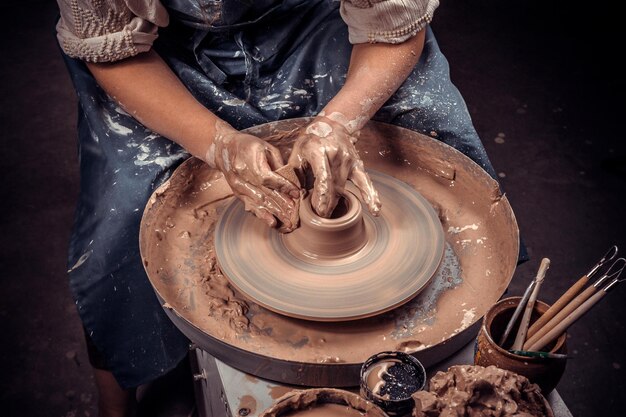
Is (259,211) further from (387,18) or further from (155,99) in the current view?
(387,18)

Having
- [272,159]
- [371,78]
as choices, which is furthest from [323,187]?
[371,78]

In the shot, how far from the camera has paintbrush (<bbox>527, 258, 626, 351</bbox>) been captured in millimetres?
1239

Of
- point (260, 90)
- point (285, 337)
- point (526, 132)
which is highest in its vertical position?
point (260, 90)

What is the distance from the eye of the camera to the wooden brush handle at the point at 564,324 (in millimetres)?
1238

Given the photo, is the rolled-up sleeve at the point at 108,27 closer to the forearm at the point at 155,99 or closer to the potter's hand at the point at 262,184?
the forearm at the point at 155,99

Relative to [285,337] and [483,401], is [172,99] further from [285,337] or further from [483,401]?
[483,401]

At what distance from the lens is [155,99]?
1841 mm

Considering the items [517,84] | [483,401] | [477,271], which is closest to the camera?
[483,401]

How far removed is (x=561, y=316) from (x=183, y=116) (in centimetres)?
107

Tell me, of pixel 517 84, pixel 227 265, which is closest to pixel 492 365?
pixel 227 265

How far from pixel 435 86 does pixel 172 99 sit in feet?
2.61

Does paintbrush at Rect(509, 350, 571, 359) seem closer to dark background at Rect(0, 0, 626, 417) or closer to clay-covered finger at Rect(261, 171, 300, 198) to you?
clay-covered finger at Rect(261, 171, 300, 198)

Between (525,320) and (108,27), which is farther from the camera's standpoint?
(108,27)

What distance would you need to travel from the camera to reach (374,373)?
4.44 ft
